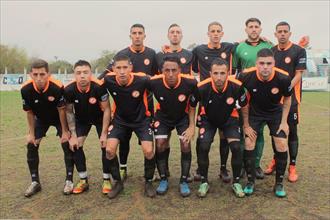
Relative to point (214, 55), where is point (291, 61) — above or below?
below

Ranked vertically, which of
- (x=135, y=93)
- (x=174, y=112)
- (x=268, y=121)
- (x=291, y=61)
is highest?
(x=291, y=61)

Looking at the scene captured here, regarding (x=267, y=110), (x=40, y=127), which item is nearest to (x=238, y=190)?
(x=267, y=110)

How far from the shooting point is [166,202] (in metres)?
4.77

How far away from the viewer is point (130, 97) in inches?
201

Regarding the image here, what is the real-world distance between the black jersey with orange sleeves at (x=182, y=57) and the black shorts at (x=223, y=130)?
980 millimetres

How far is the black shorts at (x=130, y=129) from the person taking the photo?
16.8 ft

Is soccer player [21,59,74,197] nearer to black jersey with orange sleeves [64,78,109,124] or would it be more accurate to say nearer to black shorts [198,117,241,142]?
black jersey with orange sleeves [64,78,109,124]

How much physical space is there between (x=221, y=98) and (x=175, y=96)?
2.07 feet

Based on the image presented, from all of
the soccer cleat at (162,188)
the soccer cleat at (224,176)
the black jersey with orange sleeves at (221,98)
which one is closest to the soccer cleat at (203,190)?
the soccer cleat at (162,188)

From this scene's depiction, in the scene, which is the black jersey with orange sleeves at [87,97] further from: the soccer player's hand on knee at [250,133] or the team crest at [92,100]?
the soccer player's hand on knee at [250,133]

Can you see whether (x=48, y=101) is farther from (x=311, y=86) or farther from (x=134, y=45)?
(x=311, y=86)

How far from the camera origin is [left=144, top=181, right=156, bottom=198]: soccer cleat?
498cm

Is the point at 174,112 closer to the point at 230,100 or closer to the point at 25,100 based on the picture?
the point at 230,100

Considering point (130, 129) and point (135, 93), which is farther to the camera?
point (130, 129)
